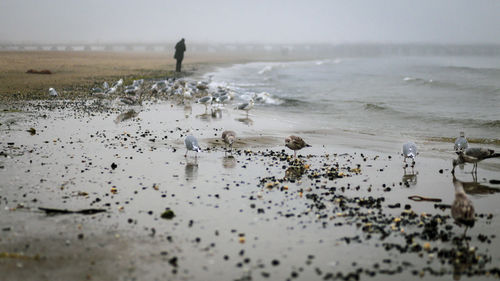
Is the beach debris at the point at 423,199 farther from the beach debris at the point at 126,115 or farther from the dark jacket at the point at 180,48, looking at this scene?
the dark jacket at the point at 180,48

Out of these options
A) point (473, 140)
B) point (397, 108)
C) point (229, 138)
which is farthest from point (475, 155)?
point (397, 108)

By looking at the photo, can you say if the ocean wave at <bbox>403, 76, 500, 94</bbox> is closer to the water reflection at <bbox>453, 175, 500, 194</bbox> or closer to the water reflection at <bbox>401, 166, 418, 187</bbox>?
the water reflection at <bbox>401, 166, 418, 187</bbox>

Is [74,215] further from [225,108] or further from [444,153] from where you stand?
[225,108]

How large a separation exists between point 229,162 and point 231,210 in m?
3.68

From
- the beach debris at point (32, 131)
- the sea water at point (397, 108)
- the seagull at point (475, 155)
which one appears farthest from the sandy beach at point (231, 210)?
the sea water at point (397, 108)

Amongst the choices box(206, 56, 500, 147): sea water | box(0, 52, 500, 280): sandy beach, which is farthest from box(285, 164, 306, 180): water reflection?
box(206, 56, 500, 147): sea water

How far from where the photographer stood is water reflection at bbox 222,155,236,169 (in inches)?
451

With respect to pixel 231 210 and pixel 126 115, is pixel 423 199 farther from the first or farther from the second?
pixel 126 115

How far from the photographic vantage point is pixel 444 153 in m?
13.8

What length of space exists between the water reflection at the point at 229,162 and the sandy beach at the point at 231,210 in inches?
4.2

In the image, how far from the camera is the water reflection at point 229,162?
11.5 metres

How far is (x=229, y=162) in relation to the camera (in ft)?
39.0

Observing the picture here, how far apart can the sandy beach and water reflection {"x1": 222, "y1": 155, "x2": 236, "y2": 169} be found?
0.11 metres

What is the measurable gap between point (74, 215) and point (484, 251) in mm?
6408
